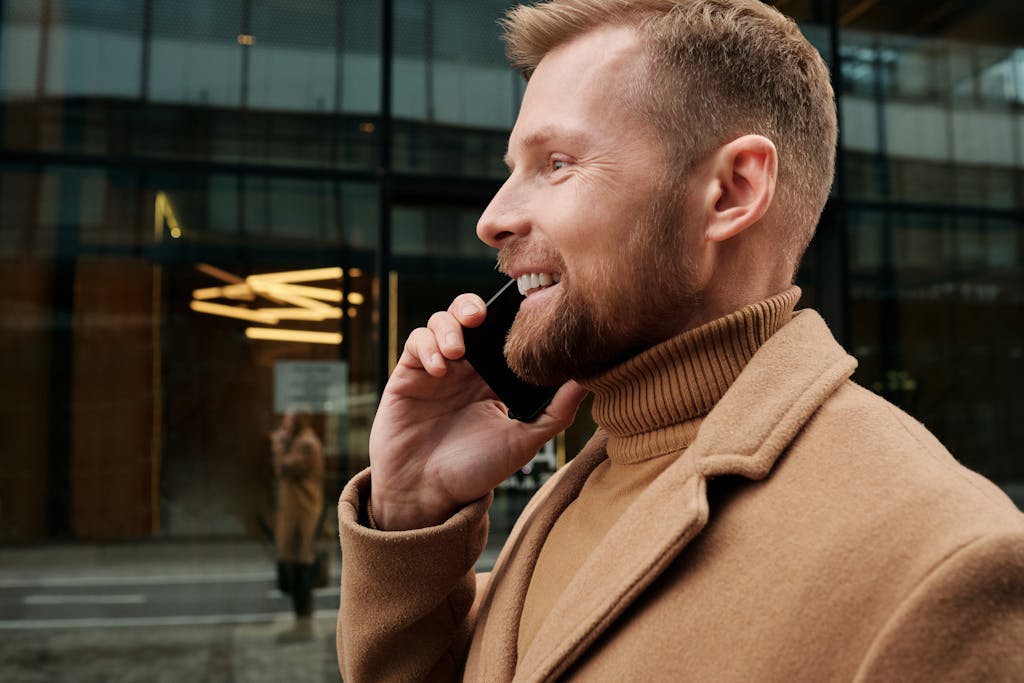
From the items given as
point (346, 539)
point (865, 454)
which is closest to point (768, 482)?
point (865, 454)

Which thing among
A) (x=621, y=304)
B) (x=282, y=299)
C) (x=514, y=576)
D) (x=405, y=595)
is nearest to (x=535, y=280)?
(x=621, y=304)

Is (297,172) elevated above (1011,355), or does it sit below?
above

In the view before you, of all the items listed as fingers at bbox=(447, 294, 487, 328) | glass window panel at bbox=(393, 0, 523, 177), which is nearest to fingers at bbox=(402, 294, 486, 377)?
fingers at bbox=(447, 294, 487, 328)

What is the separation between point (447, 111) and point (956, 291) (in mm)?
3769

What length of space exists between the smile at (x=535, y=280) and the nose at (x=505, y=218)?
2.7 inches

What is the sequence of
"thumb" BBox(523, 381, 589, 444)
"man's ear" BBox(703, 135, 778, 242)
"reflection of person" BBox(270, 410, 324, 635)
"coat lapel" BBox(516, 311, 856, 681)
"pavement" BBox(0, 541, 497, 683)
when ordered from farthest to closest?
1. "reflection of person" BBox(270, 410, 324, 635)
2. "pavement" BBox(0, 541, 497, 683)
3. "thumb" BBox(523, 381, 589, 444)
4. "man's ear" BBox(703, 135, 778, 242)
5. "coat lapel" BBox(516, 311, 856, 681)

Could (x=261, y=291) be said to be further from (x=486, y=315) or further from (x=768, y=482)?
(x=768, y=482)

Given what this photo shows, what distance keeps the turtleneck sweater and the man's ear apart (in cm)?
13

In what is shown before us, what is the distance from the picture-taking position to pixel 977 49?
6.33 metres

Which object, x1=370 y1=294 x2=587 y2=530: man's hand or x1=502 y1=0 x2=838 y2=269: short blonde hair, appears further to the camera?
x1=370 y1=294 x2=587 y2=530: man's hand

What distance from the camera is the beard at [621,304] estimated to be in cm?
129

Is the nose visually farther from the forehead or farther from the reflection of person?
the reflection of person

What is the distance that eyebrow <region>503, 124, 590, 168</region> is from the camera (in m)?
1.34

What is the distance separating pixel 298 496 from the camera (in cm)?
526
